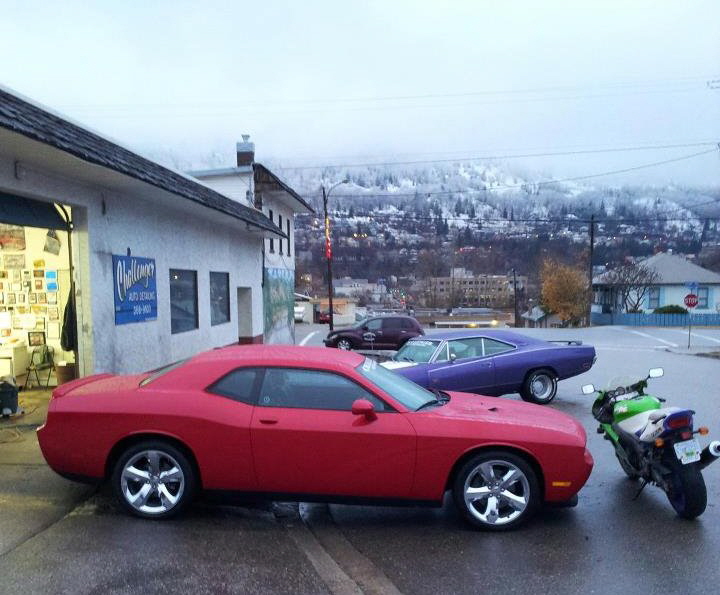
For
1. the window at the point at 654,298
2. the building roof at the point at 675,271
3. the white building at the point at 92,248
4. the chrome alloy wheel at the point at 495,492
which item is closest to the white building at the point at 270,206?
the white building at the point at 92,248

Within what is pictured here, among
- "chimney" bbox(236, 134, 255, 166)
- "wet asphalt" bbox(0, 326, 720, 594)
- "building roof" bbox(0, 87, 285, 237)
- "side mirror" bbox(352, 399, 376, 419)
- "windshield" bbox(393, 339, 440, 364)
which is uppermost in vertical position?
"chimney" bbox(236, 134, 255, 166)

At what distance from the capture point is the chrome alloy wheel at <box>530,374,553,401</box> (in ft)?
32.0

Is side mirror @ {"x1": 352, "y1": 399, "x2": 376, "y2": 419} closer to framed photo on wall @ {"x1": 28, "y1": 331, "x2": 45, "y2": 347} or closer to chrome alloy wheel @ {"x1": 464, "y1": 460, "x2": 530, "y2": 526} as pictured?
chrome alloy wheel @ {"x1": 464, "y1": 460, "x2": 530, "y2": 526}

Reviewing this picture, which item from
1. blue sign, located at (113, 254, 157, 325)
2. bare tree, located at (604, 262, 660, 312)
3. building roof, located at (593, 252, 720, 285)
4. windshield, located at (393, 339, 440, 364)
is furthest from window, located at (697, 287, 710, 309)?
blue sign, located at (113, 254, 157, 325)

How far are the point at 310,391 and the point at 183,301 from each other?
8755mm

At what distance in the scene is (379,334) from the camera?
830 inches

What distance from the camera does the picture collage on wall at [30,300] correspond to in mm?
9727

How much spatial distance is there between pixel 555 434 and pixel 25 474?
491cm

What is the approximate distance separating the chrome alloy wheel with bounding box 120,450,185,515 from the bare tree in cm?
4972

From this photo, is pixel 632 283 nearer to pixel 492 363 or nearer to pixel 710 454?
pixel 492 363

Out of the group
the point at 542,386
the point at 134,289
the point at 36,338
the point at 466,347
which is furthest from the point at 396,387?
the point at 36,338

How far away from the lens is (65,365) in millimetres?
9266

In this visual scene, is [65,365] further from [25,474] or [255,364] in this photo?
[255,364]

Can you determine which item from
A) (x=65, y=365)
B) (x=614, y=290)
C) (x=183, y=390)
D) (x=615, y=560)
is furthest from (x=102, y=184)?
(x=614, y=290)
